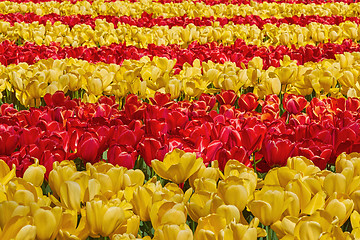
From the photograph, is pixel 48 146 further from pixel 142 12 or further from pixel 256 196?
pixel 142 12

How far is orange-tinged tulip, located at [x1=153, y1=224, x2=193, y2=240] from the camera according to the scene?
5.06 feet

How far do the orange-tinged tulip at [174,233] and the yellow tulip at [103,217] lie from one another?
0.18 meters

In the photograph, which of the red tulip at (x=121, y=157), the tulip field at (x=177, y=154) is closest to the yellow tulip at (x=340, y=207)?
the tulip field at (x=177, y=154)

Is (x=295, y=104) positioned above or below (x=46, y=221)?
below

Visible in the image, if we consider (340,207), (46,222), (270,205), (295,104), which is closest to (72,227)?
(46,222)

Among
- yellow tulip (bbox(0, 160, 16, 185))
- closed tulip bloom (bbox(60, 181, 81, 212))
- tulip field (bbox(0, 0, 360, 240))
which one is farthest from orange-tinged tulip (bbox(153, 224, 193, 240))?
yellow tulip (bbox(0, 160, 16, 185))

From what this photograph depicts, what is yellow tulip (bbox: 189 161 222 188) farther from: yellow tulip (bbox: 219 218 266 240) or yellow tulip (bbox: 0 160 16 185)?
yellow tulip (bbox: 0 160 16 185)

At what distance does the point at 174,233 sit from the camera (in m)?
1.55

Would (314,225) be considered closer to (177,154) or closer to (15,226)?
(177,154)

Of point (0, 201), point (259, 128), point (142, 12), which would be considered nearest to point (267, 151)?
Answer: point (259, 128)

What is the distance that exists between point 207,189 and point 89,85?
6.77 feet

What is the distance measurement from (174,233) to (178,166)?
56 cm

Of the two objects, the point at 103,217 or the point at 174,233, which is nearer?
the point at 174,233

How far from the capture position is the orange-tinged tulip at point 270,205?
1752 millimetres
